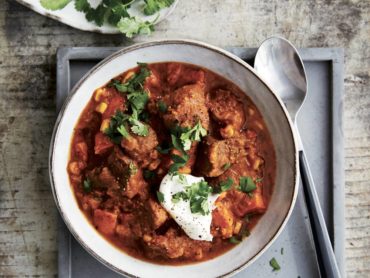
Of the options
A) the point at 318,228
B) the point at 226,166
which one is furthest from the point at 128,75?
the point at 318,228

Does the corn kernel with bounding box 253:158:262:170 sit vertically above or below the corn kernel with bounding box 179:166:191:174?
above

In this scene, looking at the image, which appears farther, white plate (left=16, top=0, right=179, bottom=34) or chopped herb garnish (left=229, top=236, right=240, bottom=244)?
white plate (left=16, top=0, right=179, bottom=34)

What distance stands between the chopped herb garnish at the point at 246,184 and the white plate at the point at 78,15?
1.10 metres

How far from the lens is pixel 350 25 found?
3.70 metres

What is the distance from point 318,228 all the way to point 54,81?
5.97ft

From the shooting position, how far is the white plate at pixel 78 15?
3.54 metres

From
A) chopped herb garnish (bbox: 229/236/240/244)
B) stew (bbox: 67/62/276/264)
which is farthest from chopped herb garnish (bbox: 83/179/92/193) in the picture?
chopped herb garnish (bbox: 229/236/240/244)

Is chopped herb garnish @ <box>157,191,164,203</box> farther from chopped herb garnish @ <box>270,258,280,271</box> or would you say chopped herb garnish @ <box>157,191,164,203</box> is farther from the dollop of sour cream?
chopped herb garnish @ <box>270,258,280,271</box>

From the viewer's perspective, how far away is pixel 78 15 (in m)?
3.57

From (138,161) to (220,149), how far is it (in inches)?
→ 18.0

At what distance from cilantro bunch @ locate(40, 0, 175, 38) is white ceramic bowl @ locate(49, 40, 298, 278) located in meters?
0.24

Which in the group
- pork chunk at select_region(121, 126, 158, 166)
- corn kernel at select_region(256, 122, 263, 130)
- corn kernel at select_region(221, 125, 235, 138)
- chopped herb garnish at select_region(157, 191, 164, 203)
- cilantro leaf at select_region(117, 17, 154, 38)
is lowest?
chopped herb garnish at select_region(157, 191, 164, 203)

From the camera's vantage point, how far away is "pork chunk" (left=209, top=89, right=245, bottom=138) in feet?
10.8

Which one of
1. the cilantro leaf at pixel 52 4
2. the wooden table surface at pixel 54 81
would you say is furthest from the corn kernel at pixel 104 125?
the cilantro leaf at pixel 52 4
